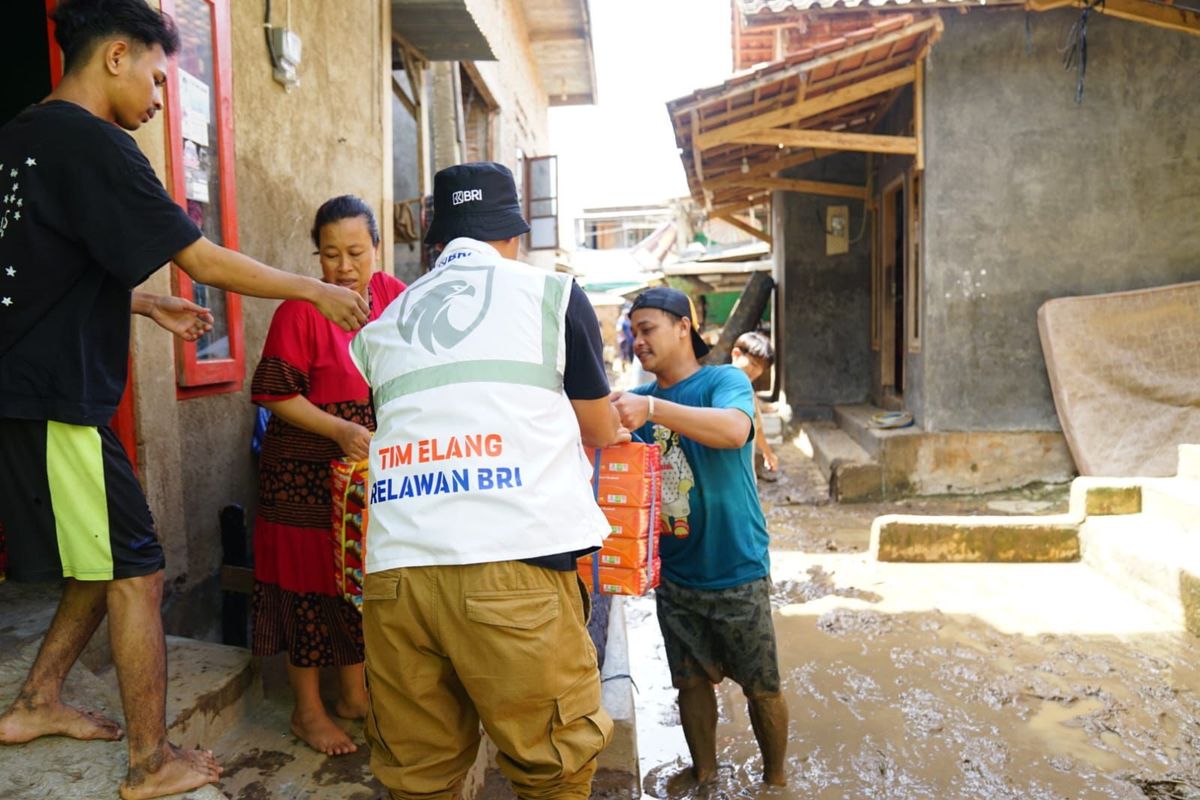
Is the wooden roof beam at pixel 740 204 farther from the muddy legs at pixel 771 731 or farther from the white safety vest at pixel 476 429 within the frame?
the white safety vest at pixel 476 429

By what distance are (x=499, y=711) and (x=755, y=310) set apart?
13318 millimetres

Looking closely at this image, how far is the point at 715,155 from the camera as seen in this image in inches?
409

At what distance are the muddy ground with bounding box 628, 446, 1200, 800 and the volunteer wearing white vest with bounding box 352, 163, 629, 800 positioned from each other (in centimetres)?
184

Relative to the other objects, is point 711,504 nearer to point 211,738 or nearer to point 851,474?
point 211,738

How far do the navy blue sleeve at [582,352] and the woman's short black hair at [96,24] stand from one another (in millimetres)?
1240

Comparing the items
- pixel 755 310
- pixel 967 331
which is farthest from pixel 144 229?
pixel 755 310

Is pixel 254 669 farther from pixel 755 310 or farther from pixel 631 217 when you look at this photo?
pixel 631 217

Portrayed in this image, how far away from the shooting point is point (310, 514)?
9.06 feet

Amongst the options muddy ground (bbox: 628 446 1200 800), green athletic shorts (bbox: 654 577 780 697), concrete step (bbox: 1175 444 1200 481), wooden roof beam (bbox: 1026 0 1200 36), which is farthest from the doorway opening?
green athletic shorts (bbox: 654 577 780 697)

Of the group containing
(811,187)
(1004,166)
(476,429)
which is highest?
(811,187)

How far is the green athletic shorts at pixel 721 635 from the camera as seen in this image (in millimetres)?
3008

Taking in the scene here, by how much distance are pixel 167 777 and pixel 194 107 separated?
→ 7.84 ft

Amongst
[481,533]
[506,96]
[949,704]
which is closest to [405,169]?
[506,96]

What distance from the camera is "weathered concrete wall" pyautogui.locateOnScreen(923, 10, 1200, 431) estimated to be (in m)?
7.85
